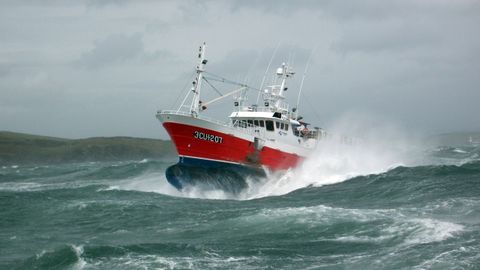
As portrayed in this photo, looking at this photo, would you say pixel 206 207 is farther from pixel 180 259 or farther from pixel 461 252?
pixel 461 252

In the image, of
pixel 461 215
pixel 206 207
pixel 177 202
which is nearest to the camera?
pixel 461 215

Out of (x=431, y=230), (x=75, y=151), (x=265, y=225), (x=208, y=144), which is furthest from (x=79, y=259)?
(x=75, y=151)

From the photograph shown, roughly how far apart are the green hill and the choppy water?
73248 millimetres

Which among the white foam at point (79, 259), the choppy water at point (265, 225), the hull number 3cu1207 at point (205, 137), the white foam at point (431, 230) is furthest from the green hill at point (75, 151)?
the white foam at point (431, 230)

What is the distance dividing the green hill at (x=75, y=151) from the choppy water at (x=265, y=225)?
240 ft

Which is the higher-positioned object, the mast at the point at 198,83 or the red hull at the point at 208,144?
the mast at the point at 198,83

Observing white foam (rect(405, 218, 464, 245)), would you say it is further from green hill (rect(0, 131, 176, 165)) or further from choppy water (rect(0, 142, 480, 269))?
green hill (rect(0, 131, 176, 165))

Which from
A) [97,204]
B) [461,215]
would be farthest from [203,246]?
[97,204]

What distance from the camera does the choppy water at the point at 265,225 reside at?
58.6ft

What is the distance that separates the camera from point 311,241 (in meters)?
20.1

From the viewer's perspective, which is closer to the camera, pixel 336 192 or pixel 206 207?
pixel 206 207

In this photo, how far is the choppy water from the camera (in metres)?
17.9

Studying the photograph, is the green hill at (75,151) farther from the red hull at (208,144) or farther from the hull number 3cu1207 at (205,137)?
the hull number 3cu1207 at (205,137)

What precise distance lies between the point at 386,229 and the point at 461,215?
4146 mm
